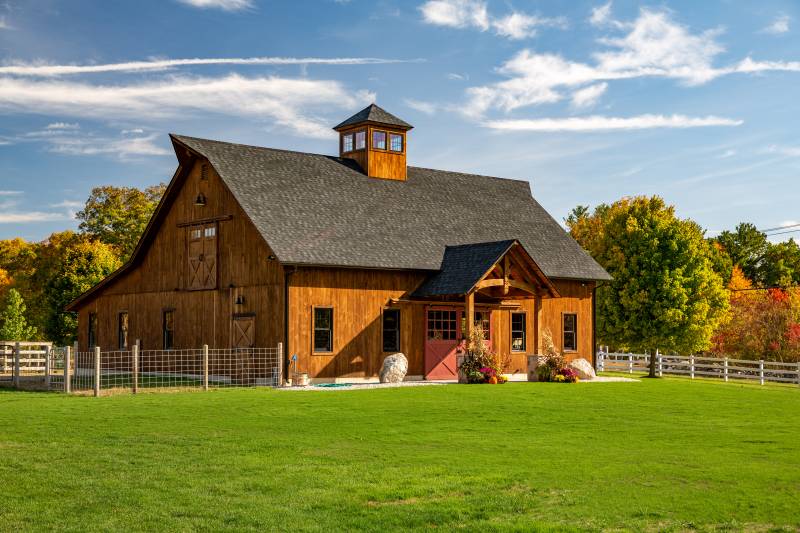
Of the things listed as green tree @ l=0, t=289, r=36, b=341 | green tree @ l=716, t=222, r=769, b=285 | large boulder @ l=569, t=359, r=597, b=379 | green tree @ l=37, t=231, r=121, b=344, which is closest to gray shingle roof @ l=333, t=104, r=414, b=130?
large boulder @ l=569, t=359, r=597, b=379

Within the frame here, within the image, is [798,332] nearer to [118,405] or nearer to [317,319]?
[317,319]

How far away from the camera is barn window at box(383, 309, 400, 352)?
31.1 m

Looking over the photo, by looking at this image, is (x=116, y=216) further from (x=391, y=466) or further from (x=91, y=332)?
(x=391, y=466)

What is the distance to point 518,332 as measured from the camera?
3478cm

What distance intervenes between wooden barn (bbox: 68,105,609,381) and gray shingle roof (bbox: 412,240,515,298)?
0.07 meters

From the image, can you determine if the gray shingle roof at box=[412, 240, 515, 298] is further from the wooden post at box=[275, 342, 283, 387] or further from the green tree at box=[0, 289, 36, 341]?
the green tree at box=[0, 289, 36, 341]

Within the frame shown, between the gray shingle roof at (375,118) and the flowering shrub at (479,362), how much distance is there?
10.3m

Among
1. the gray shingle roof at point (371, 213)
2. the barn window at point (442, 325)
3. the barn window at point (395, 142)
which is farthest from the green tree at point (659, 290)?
the barn window at point (395, 142)

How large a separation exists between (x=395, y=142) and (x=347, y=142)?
1847 mm

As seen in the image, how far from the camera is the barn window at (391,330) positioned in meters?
31.1

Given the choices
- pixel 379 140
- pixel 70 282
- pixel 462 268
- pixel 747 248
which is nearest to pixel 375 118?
pixel 379 140

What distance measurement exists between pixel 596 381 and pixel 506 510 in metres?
23.2

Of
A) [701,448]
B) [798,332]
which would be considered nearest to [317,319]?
[701,448]

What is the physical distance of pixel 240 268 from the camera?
30.9 m
